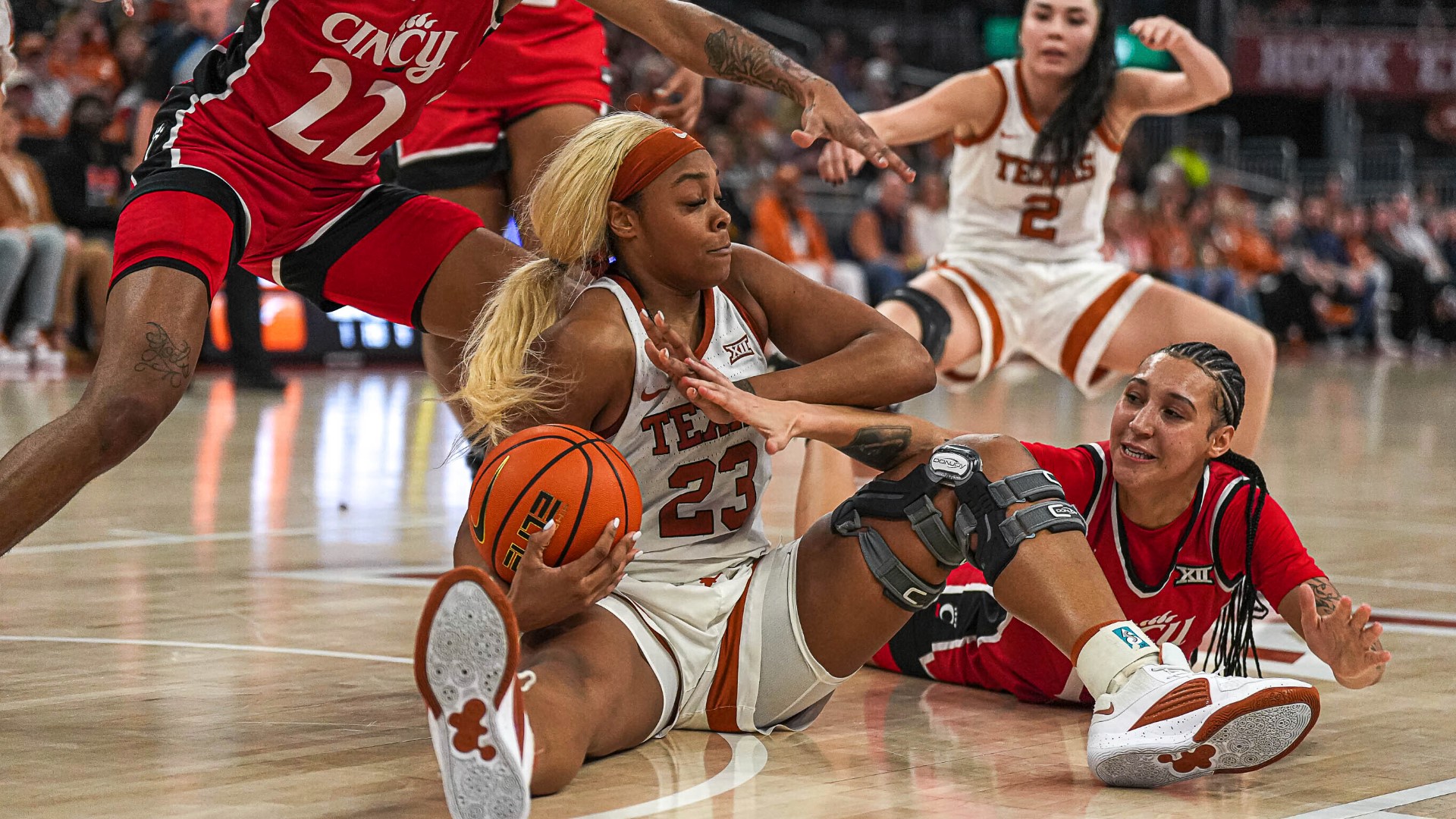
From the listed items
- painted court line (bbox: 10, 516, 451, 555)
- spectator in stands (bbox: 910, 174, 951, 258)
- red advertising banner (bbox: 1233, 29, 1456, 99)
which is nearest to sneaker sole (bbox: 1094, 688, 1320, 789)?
painted court line (bbox: 10, 516, 451, 555)

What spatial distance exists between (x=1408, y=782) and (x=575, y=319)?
180 centimetres

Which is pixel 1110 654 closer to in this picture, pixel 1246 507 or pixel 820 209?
pixel 1246 507

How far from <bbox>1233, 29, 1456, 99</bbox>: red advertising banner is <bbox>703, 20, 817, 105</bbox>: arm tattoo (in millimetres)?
24008

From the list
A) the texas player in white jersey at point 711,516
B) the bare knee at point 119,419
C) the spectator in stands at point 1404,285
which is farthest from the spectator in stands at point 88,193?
the spectator in stands at point 1404,285

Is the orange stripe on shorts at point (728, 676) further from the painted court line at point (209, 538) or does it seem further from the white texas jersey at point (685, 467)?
the painted court line at point (209, 538)

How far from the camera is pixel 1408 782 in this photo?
3.14 metres

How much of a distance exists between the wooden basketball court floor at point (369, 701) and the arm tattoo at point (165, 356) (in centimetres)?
64

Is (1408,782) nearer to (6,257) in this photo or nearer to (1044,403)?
(1044,403)

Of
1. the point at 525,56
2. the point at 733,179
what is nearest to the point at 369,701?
the point at 525,56

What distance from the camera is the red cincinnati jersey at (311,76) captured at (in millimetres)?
3883

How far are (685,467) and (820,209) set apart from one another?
1512 cm

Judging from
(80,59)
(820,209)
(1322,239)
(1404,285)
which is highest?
(80,59)

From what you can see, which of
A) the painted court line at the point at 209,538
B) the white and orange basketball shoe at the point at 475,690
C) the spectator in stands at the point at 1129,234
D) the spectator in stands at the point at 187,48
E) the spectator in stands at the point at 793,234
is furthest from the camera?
the spectator in stands at the point at 1129,234

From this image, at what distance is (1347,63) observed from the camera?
26.9 meters
